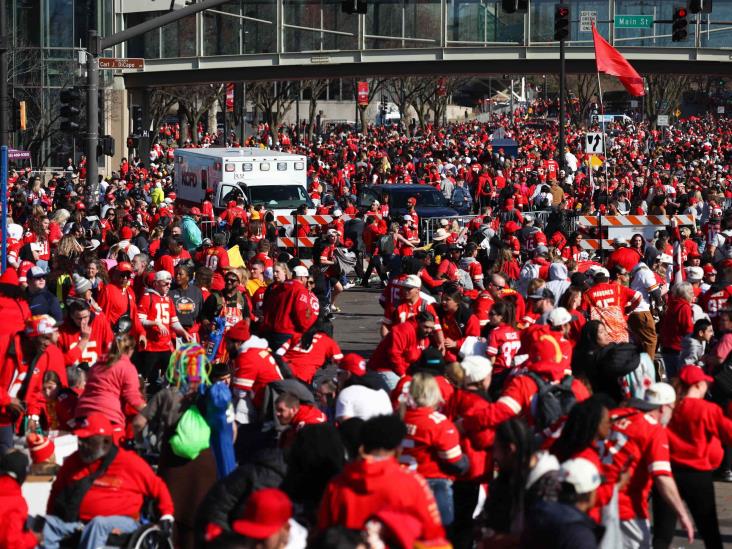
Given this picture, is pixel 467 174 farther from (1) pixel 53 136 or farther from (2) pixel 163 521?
(2) pixel 163 521

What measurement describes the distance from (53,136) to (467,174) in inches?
659

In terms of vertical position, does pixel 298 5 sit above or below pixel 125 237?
above

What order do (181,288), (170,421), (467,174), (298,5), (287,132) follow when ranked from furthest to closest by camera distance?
(287,132)
(298,5)
(467,174)
(181,288)
(170,421)

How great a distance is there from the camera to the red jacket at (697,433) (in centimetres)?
890

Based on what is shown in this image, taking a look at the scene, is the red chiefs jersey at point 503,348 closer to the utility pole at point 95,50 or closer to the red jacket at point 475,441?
the red jacket at point 475,441

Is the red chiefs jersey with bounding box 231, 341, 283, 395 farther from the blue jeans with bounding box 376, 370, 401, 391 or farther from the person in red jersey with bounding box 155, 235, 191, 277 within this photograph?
the person in red jersey with bounding box 155, 235, 191, 277

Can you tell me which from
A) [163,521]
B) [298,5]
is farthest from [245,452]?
[298,5]

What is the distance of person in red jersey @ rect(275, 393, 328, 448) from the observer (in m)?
8.66

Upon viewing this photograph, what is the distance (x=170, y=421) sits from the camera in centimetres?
907

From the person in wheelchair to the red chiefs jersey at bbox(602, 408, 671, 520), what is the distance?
99.9 inches

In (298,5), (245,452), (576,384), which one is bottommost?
(245,452)

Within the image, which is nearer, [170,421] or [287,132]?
[170,421]

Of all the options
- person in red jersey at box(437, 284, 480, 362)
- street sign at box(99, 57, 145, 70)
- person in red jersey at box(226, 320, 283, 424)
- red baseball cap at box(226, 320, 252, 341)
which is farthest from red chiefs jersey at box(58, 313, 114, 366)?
street sign at box(99, 57, 145, 70)

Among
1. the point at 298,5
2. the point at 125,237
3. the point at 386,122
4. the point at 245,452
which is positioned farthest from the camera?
the point at 386,122
